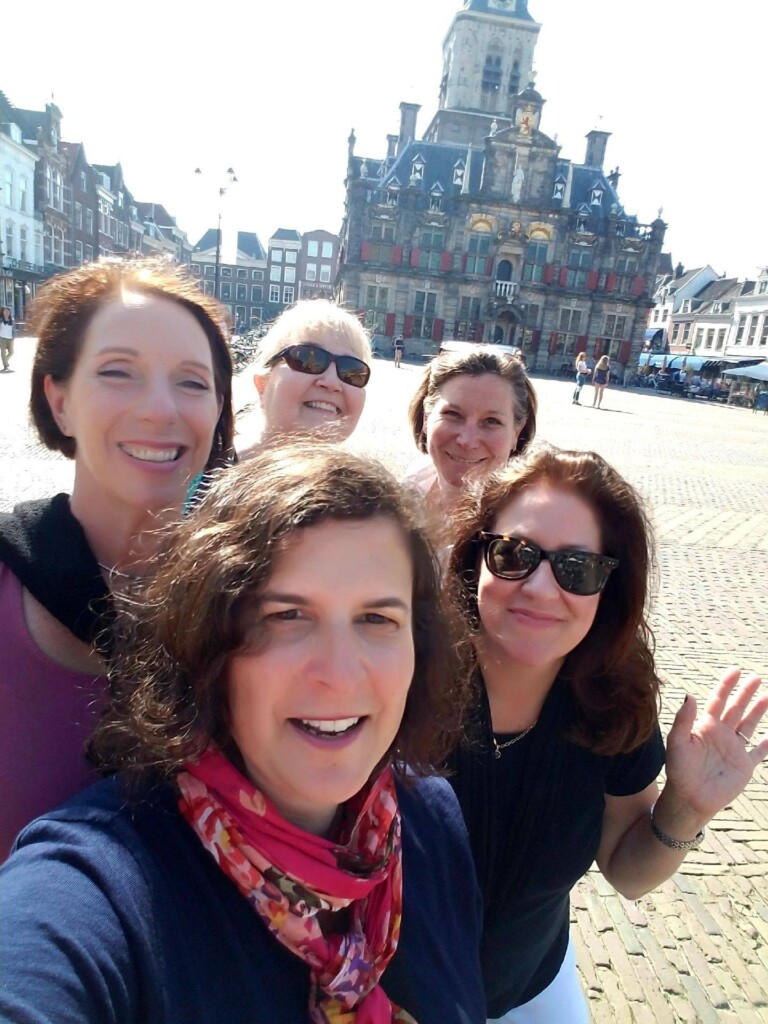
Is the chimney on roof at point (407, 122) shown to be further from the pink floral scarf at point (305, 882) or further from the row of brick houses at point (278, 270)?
the pink floral scarf at point (305, 882)

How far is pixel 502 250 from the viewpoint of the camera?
47250 mm

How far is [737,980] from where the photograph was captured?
2.73 m

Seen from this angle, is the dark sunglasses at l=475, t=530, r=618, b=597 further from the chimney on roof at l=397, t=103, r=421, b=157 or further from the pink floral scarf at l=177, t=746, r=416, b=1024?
the chimney on roof at l=397, t=103, r=421, b=157

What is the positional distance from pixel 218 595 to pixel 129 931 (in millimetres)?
513

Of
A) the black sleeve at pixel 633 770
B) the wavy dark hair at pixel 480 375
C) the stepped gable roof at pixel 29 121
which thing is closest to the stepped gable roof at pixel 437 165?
the stepped gable roof at pixel 29 121

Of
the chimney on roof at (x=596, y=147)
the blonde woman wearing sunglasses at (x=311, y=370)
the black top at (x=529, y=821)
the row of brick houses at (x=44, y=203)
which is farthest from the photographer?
the chimney on roof at (x=596, y=147)

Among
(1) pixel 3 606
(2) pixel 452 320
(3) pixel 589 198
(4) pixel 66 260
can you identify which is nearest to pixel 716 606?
(1) pixel 3 606

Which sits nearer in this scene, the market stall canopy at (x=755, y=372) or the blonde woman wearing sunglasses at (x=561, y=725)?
the blonde woman wearing sunglasses at (x=561, y=725)

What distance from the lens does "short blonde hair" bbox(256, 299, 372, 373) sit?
2.96 meters

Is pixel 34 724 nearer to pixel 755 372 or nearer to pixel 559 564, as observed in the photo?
pixel 559 564

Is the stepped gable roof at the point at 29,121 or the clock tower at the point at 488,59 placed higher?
the clock tower at the point at 488,59

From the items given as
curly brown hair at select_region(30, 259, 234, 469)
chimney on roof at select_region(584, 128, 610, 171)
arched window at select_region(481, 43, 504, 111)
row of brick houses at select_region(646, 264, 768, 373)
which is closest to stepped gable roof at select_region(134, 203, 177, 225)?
arched window at select_region(481, 43, 504, 111)

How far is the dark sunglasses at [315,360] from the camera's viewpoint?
294 centimetres

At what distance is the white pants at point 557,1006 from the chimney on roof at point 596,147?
5952 cm
